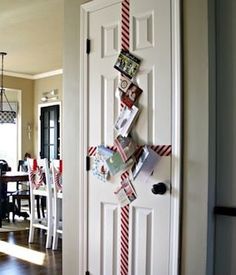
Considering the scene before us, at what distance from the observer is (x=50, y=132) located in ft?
27.9

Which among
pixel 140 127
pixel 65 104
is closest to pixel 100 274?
pixel 140 127

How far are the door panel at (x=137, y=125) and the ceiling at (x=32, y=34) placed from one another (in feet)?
5.28

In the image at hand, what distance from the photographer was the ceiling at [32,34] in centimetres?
437

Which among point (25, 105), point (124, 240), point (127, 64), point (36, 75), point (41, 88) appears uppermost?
point (36, 75)

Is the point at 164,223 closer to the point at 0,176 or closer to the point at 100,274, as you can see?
the point at 100,274

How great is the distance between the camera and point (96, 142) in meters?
2.99

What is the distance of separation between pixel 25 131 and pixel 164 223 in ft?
22.0

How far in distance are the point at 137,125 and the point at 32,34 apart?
11.2 feet

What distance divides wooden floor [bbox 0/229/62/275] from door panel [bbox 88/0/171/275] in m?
1.11

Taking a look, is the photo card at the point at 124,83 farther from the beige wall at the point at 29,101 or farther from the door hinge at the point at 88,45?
the beige wall at the point at 29,101

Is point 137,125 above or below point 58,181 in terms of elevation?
above

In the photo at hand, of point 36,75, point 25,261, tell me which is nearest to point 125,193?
point 25,261

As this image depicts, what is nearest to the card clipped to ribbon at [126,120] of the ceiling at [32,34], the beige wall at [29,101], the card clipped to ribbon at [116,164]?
the card clipped to ribbon at [116,164]

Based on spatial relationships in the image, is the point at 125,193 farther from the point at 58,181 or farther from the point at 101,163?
the point at 58,181
